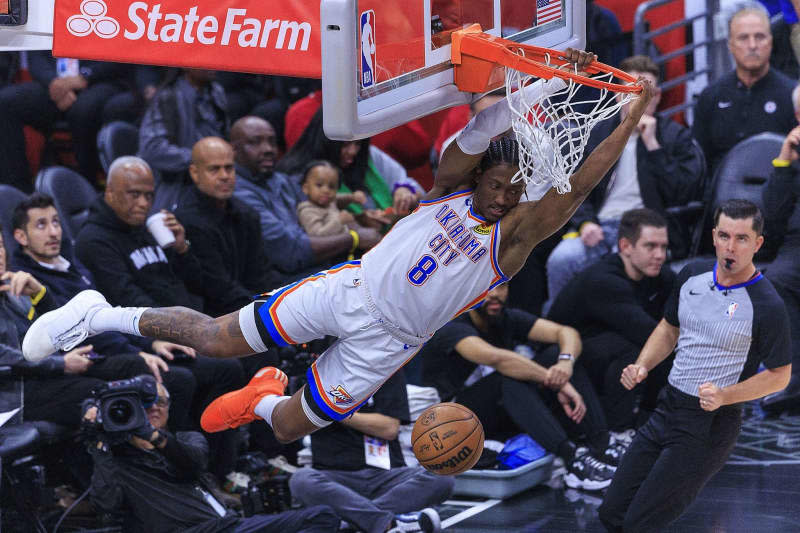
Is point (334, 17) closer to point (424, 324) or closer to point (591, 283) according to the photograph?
point (424, 324)

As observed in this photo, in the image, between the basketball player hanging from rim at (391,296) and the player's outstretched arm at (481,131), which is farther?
the basketball player hanging from rim at (391,296)

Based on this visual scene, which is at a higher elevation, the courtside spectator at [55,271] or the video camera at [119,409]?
the courtside spectator at [55,271]

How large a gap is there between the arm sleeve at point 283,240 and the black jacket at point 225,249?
247mm

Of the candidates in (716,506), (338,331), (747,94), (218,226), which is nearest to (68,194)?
(218,226)

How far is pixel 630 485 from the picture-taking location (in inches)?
256

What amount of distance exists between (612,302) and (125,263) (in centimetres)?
367

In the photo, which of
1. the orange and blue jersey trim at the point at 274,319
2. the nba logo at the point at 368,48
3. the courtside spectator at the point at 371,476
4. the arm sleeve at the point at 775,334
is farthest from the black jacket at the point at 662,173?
the nba logo at the point at 368,48

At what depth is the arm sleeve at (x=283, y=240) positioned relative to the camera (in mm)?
8984

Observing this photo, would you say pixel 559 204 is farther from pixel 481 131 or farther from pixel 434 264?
pixel 434 264

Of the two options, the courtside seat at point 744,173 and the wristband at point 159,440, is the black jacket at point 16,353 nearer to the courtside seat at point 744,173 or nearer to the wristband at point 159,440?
the wristband at point 159,440

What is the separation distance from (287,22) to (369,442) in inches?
109

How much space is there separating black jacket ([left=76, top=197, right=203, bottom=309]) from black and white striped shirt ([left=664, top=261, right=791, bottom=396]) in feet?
11.6

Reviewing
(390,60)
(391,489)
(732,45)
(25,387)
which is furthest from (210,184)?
(732,45)

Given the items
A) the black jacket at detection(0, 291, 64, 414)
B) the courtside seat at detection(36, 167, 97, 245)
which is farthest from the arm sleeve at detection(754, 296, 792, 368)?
the courtside seat at detection(36, 167, 97, 245)
